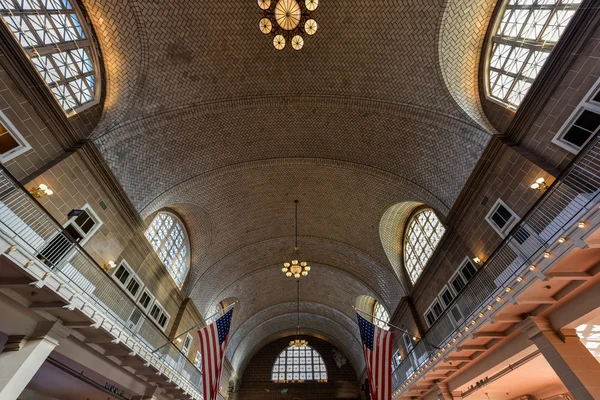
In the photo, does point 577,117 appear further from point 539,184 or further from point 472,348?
point 472,348

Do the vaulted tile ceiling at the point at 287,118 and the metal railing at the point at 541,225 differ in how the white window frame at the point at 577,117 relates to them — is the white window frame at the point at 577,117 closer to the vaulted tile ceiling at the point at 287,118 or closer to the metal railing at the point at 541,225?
the metal railing at the point at 541,225

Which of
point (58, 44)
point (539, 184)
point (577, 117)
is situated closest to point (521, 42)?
point (577, 117)

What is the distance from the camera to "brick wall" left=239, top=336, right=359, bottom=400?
30734 millimetres

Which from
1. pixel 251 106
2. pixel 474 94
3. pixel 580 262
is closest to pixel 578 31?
pixel 474 94

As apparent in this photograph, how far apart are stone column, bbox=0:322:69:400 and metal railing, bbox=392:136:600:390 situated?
11820 millimetres

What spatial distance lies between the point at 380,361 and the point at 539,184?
813 centimetres

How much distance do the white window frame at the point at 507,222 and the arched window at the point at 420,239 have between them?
405 centimetres

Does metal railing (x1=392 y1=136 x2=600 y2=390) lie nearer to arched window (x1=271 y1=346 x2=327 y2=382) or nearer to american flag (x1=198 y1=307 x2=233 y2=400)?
american flag (x1=198 y1=307 x2=233 y2=400)

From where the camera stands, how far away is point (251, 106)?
13.7 m

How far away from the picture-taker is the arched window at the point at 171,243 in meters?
15.2

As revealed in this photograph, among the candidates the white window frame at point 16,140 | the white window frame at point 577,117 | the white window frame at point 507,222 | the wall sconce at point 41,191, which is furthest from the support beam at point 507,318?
the white window frame at point 16,140

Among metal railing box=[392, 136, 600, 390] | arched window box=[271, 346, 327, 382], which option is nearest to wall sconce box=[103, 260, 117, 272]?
metal railing box=[392, 136, 600, 390]

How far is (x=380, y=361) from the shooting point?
11211 mm

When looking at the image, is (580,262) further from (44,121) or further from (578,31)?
(44,121)
